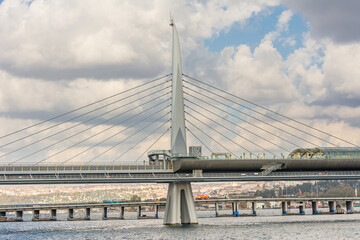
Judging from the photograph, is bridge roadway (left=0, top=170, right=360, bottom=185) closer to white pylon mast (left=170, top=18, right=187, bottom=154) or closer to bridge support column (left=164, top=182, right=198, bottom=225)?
bridge support column (left=164, top=182, right=198, bottom=225)

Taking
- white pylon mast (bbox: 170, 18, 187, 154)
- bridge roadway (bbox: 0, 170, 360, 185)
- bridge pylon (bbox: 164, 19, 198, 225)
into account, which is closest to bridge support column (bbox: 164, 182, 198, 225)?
bridge pylon (bbox: 164, 19, 198, 225)

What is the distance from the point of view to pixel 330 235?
3383 inches

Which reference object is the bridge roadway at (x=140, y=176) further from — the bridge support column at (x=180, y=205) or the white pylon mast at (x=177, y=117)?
the white pylon mast at (x=177, y=117)

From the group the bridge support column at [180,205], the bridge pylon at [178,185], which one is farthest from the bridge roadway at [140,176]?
the bridge pylon at [178,185]

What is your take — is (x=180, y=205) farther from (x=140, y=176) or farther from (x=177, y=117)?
(x=177, y=117)

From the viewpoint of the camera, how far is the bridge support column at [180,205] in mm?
103750

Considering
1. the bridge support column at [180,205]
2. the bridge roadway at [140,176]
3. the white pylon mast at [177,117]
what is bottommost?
the bridge support column at [180,205]

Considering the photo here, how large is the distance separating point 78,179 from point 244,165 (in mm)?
32475

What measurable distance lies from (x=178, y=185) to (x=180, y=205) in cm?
385

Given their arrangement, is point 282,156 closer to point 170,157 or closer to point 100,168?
point 170,157

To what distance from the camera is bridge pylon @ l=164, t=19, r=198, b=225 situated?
10338cm

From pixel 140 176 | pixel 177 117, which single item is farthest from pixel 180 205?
pixel 177 117

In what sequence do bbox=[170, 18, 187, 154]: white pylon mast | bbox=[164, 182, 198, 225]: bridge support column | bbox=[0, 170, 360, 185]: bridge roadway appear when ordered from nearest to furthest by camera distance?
bbox=[0, 170, 360, 185]: bridge roadway, bbox=[170, 18, 187, 154]: white pylon mast, bbox=[164, 182, 198, 225]: bridge support column

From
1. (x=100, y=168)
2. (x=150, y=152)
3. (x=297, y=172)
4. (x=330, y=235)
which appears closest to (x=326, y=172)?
(x=297, y=172)
